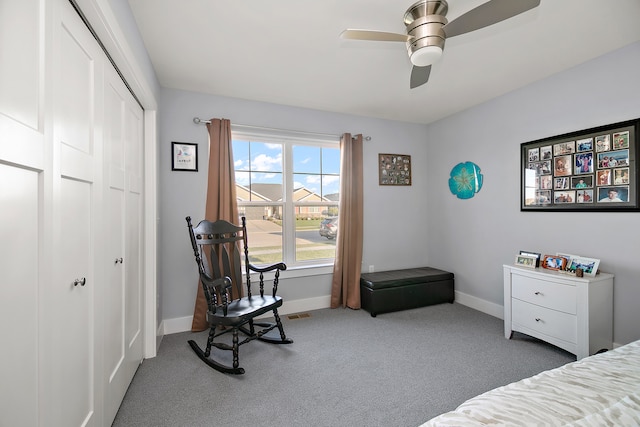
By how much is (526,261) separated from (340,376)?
2062mm

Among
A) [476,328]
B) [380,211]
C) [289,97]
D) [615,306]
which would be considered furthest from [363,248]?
[615,306]

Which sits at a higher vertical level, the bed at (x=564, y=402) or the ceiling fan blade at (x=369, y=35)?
the ceiling fan blade at (x=369, y=35)

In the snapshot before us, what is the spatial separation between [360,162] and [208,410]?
2.98 metres

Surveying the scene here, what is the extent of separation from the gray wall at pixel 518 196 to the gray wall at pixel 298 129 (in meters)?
0.33

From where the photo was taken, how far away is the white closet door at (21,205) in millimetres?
776

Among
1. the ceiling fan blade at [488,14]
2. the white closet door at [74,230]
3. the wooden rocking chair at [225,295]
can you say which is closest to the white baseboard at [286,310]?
the wooden rocking chair at [225,295]

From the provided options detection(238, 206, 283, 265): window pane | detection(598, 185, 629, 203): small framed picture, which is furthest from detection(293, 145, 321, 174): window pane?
detection(598, 185, 629, 203): small framed picture

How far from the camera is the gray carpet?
5.82 feet

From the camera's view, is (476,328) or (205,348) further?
(476,328)

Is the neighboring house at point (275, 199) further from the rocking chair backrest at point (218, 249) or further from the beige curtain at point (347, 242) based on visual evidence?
the rocking chair backrest at point (218, 249)

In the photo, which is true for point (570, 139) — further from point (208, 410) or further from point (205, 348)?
point (205, 348)

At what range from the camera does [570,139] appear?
2652mm

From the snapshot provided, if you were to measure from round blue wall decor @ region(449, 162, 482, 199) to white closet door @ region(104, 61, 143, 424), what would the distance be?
362 cm

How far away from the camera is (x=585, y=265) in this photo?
2396 millimetres
